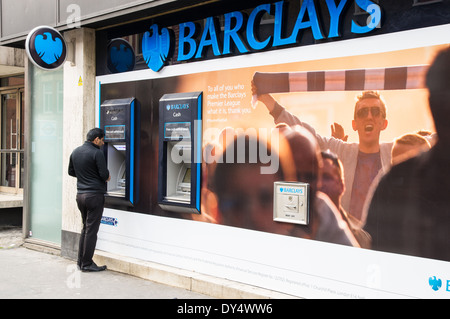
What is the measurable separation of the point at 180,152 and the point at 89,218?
4.96 feet

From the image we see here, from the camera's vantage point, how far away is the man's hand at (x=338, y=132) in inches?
185

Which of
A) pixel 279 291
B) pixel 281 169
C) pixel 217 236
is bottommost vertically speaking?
→ pixel 279 291

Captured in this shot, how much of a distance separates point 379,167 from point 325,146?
59 centimetres

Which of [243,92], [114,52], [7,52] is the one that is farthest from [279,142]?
[7,52]

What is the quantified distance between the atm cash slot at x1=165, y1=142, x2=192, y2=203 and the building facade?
19 mm

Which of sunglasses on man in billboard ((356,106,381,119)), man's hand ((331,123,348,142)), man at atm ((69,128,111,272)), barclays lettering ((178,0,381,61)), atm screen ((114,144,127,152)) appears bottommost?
man at atm ((69,128,111,272))

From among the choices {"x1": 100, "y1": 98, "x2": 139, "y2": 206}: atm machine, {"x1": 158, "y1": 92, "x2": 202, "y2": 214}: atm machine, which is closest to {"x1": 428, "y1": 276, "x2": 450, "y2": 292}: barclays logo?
{"x1": 158, "y1": 92, "x2": 202, "y2": 214}: atm machine

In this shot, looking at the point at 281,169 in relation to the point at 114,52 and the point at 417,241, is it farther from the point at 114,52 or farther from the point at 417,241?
the point at 114,52

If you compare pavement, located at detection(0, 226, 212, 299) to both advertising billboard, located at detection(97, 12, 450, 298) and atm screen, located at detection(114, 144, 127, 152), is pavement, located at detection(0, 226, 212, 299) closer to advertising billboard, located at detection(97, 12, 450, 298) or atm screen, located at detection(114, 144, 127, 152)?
advertising billboard, located at detection(97, 12, 450, 298)

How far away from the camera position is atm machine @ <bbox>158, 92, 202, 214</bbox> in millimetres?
6016

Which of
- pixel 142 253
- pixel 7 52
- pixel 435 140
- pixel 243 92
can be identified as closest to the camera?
pixel 435 140

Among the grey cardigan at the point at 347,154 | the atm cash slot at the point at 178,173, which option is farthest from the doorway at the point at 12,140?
the grey cardigan at the point at 347,154

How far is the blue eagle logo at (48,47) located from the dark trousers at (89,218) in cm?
205

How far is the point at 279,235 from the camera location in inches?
205
